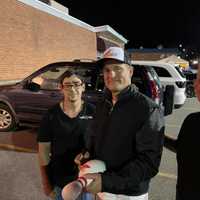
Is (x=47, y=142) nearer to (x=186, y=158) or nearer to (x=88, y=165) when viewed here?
(x=88, y=165)

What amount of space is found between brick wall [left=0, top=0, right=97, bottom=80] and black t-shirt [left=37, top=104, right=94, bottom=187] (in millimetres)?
13335

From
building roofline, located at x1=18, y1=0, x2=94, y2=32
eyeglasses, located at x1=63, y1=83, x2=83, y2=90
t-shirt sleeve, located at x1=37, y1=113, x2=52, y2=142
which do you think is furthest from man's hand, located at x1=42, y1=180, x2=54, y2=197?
building roofline, located at x1=18, y1=0, x2=94, y2=32

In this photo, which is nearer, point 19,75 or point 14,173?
point 14,173

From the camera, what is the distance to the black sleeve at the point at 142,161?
174 cm

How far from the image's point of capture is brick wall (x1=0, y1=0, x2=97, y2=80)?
15898mm

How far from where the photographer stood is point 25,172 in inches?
206

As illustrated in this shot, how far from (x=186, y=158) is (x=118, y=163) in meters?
0.37

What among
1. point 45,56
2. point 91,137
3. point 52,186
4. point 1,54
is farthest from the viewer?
point 45,56

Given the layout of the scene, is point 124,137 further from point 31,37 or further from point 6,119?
point 31,37

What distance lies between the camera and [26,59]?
1802 cm

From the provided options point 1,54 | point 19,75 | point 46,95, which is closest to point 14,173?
point 46,95

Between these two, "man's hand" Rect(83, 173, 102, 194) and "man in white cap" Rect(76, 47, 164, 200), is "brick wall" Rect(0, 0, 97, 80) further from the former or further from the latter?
"man's hand" Rect(83, 173, 102, 194)

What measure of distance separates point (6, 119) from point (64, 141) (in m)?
5.54

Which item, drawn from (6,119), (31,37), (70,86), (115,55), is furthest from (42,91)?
(31,37)
